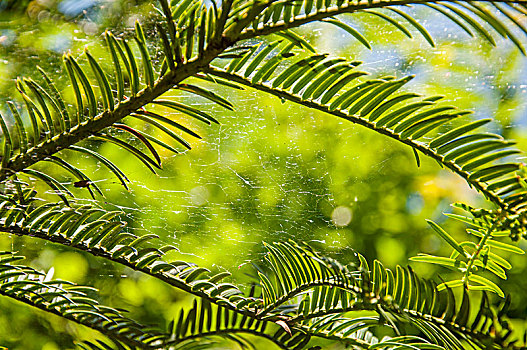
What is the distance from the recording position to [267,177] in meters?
0.93

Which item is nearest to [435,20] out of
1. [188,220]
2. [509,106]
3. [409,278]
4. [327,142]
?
[509,106]

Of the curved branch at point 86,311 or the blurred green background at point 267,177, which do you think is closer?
the curved branch at point 86,311

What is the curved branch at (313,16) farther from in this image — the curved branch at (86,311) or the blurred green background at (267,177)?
the blurred green background at (267,177)

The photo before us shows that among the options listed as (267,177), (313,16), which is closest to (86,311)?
(313,16)

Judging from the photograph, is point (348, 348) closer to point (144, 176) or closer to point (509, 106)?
point (144, 176)

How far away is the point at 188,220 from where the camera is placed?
862 mm

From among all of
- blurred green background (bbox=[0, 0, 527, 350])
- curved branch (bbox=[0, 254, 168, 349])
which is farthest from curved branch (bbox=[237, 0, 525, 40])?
blurred green background (bbox=[0, 0, 527, 350])

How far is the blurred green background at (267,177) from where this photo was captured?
30.1 inches

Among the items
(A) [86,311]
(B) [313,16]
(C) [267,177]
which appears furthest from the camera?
(C) [267,177]

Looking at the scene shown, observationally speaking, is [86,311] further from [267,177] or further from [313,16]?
[267,177]

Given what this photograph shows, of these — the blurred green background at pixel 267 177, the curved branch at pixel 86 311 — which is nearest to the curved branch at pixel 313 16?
the curved branch at pixel 86 311

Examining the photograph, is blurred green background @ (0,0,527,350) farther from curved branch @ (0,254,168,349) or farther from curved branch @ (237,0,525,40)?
curved branch @ (237,0,525,40)

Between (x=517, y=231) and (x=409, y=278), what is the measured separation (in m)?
0.09

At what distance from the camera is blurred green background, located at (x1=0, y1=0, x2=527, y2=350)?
0.76 m
